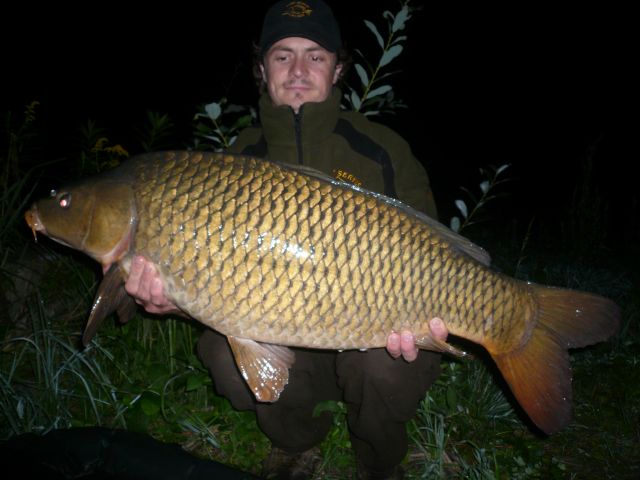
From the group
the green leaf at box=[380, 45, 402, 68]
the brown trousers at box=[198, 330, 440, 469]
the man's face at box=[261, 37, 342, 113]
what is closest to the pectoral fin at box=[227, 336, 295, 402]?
the brown trousers at box=[198, 330, 440, 469]

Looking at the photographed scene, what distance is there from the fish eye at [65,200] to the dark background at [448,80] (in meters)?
7.39

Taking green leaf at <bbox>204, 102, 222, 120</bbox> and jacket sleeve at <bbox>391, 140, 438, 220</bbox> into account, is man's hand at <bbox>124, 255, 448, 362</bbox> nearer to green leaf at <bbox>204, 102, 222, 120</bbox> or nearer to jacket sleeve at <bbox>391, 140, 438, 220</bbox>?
jacket sleeve at <bbox>391, 140, 438, 220</bbox>

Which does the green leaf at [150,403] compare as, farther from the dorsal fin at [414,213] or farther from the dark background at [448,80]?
the dark background at [448,80]

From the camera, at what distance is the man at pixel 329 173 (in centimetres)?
158

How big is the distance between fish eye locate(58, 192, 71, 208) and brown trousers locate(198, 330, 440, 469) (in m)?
0.64

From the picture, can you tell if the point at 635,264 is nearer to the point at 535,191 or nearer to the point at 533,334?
the point at 533,334

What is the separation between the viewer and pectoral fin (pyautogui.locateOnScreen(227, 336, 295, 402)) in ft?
4.71

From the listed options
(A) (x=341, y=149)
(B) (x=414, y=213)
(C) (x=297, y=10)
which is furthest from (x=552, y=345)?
(C) (x=297, y=10)

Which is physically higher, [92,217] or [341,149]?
[341,149]

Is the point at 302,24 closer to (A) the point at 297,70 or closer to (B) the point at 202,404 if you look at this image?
(A) the point at 297,70

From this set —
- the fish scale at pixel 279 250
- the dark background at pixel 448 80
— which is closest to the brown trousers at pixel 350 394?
the fish scale at pixel 279 250

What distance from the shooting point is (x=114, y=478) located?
1.38m

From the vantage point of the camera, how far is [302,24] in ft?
5.86

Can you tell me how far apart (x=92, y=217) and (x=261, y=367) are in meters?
0.67
